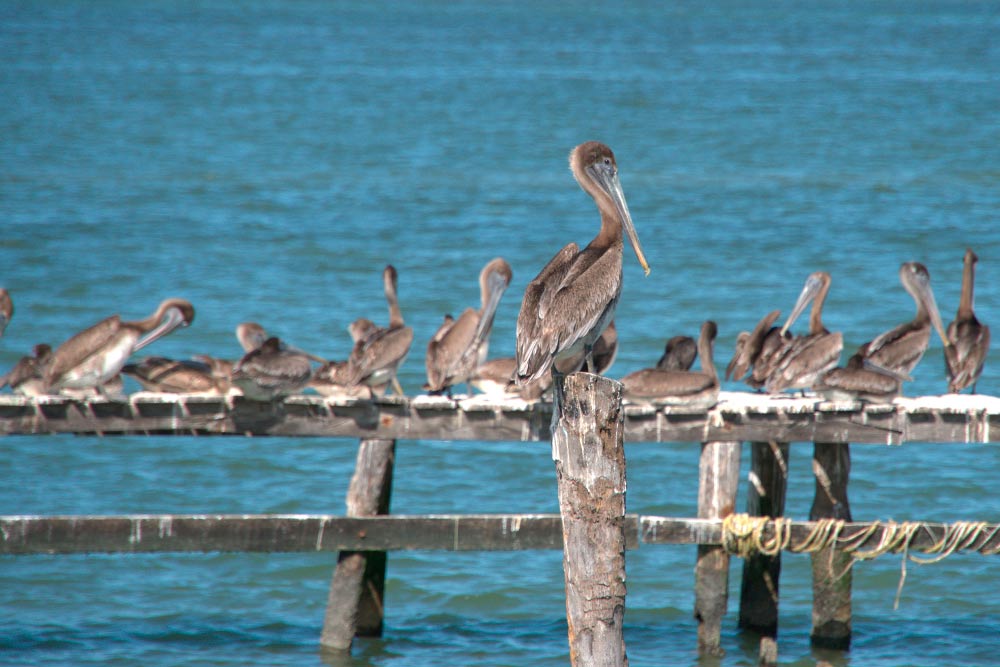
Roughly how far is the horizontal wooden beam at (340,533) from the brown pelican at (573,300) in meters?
1.60

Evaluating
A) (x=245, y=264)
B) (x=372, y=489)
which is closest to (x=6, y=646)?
(x=372, y=489)

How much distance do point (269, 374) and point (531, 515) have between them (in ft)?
5.66

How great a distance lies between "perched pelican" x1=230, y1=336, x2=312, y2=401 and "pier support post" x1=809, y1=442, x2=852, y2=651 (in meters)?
3.18

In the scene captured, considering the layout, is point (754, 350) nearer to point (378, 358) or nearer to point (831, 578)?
point (831, 578)

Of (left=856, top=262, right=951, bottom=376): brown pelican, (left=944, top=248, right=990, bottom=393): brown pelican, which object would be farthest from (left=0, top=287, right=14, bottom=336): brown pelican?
(left=944, top=248, right=990, bottom=393): brown pelican

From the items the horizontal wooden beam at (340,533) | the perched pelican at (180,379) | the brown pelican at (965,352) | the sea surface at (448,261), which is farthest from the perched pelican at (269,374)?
the brown pelican at (965,352)

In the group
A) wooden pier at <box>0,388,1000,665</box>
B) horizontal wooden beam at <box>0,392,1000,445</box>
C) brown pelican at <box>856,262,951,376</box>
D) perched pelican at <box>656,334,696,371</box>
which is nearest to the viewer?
wooden pier at <box>0,388,1000,665</box>

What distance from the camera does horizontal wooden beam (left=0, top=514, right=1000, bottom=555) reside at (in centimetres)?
794

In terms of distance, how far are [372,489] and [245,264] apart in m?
16.3

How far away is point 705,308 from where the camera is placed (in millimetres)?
21109

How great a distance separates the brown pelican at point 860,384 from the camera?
8.66 m

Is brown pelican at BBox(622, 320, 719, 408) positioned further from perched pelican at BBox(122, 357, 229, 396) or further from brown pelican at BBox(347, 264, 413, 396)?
perched pelican at BBox(122, 357, 229, 396)

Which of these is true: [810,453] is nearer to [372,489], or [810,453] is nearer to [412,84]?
[372,489]

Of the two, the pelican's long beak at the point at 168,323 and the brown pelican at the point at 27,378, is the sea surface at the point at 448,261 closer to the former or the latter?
the brown pelican at the point at 27,378
